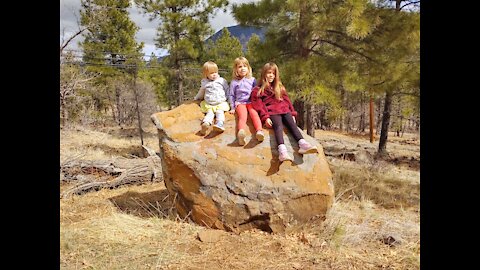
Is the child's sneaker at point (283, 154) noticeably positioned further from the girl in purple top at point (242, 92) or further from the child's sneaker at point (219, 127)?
the child's sneaker at point (219, 127)

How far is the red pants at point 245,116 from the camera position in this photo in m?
4.30

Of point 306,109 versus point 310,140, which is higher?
point 306,109

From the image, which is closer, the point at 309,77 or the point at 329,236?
the point at 329,236

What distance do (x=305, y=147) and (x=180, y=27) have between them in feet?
31.9

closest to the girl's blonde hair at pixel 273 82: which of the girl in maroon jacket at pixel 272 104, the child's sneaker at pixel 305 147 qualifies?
Result: the girl in maroon jacket at pixel 272 104

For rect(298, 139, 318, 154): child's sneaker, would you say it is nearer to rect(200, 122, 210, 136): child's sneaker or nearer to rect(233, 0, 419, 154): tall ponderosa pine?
rect(200, 122, 210, 136): child's sneaker

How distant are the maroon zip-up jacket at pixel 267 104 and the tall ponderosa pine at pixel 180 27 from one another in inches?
336

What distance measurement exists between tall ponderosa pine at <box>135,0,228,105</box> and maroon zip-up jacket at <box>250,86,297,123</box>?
8542 millimetres

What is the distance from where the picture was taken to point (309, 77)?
6992mm

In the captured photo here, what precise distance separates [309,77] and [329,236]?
363cm

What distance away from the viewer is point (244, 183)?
13.4 ft

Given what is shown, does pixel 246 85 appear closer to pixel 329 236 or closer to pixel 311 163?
pixel 311 163

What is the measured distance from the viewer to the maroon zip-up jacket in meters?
4.34
